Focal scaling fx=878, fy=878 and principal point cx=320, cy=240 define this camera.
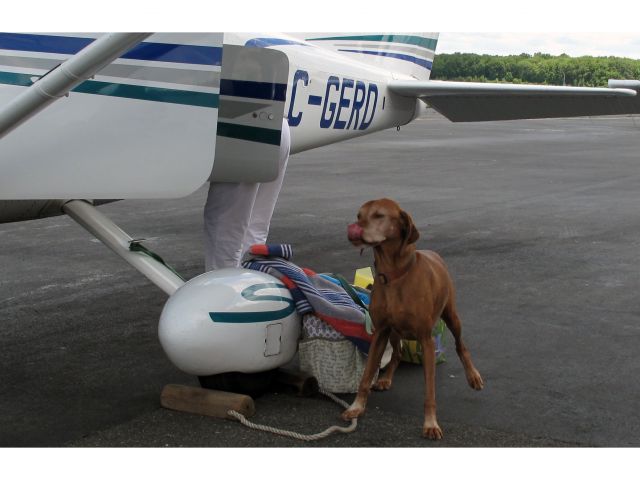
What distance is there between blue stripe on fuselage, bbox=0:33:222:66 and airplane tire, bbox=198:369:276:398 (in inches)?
50.4

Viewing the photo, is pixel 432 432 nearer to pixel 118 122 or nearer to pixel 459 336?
pixel 459 336

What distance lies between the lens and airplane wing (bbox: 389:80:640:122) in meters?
6.13

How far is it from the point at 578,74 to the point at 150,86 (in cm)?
1466

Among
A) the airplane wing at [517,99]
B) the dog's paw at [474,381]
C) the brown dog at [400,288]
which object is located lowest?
the dog's paw at [474,381]

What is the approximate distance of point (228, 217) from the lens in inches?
183

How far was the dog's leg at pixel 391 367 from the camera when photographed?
12.5 feet

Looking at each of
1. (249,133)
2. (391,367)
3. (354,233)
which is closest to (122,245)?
(249,133)

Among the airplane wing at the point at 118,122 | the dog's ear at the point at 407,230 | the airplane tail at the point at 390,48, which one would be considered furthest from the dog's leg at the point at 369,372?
the airplane tail at the point at 390,48

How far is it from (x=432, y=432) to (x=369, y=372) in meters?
0.35

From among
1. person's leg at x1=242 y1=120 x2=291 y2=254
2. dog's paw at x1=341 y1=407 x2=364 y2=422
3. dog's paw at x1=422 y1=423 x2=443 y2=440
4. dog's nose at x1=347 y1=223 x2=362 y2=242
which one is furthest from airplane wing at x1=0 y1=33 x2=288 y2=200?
person's leg at x1=242 y1=120 x2=291 y2=254

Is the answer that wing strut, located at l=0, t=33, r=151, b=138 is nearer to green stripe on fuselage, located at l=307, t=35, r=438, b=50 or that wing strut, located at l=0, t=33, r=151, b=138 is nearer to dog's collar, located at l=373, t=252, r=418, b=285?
dog's collar, located at l=373, t=252, r=418, b=285

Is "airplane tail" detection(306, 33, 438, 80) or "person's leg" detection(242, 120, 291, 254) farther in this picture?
"airplane tail" detection(306, 33, 438, 80)

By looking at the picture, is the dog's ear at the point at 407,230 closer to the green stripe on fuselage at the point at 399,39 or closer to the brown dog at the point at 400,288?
the brown dog at the point at 400,288

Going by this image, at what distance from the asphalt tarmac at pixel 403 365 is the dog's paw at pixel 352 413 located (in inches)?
1.9
